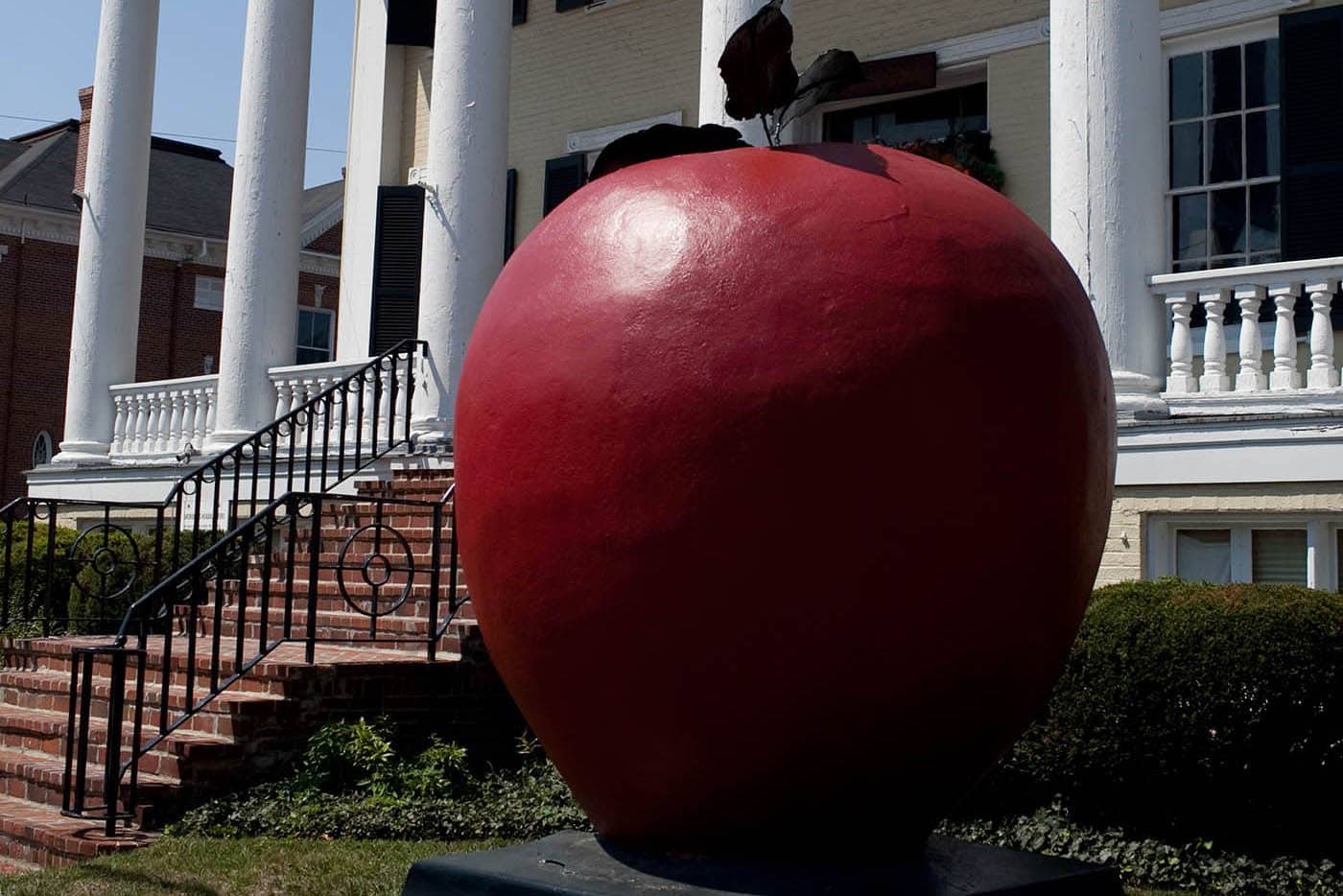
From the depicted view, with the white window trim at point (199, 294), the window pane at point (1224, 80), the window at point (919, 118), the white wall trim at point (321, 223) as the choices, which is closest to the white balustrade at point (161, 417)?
the window at point (919, 118)

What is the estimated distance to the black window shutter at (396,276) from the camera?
679 inches

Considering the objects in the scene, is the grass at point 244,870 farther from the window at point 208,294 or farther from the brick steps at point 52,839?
the window at point 208,294

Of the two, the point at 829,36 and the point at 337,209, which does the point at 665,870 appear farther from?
the point at 337,209

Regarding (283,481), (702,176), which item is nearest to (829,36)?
(283,481)

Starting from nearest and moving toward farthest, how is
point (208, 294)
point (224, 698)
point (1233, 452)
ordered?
1. point (224, 698)
2. point (1233, 452)
3. point (208, 294)

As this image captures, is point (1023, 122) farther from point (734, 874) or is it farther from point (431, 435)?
point (734, 874)

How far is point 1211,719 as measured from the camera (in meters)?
7.36

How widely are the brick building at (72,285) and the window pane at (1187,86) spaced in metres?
22.8

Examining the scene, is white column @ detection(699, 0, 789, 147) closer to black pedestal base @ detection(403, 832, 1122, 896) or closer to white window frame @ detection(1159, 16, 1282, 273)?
white window frame @ detection(1159, 16, 1282, 273)

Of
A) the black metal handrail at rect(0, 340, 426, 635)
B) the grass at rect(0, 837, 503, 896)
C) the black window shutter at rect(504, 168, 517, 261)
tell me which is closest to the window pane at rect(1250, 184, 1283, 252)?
the black metal handrail at rect(0, 340, 426, 635)

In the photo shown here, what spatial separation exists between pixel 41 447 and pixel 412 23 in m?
17.9

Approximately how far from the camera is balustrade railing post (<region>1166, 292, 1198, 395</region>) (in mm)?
10359

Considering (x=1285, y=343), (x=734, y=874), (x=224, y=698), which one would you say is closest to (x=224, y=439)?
(x=224, y=698)

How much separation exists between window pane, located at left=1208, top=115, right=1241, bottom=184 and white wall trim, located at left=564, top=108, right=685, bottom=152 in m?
5.62
